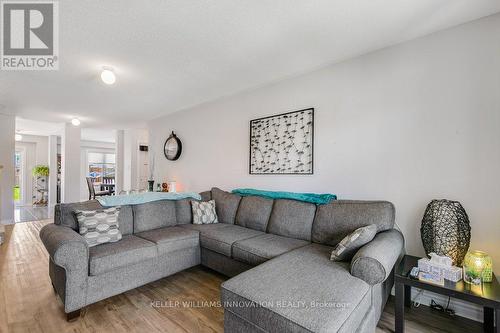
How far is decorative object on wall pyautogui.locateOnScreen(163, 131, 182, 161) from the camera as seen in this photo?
4625 millimetres

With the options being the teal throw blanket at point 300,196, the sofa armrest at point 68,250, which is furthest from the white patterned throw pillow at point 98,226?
the teal throw blanket at point 300,196

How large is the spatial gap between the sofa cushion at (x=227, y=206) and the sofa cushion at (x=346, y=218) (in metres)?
1.11

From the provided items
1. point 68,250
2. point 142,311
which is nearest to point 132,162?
point 68,250

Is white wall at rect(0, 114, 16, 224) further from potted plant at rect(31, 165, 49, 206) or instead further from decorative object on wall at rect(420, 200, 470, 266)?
decorative object on wall at rect(420, 200, 470, 266)

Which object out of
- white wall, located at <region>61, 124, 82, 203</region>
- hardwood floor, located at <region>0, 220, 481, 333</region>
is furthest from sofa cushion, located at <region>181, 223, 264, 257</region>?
white wall, located at <region>61, 124, 82, 203</region>

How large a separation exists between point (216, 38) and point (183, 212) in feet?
6.78

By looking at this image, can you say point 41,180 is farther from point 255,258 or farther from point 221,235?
point 255,258

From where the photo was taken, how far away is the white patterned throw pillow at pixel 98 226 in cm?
210

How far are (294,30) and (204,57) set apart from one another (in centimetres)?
100

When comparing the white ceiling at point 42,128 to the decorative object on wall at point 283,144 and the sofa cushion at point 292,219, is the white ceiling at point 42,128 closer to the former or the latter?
the decorative object on wall at point 283,144

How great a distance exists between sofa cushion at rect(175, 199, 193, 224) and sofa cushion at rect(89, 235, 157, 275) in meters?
0.69

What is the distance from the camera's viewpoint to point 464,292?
141 cm

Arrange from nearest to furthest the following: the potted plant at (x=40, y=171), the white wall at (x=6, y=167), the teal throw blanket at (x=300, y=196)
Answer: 1. the teal throw blanket at (x=300, y=196)
2. the white wall at (x=6, y=167)
3. the potted plant at (x=40, y=171)

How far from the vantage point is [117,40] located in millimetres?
2168
